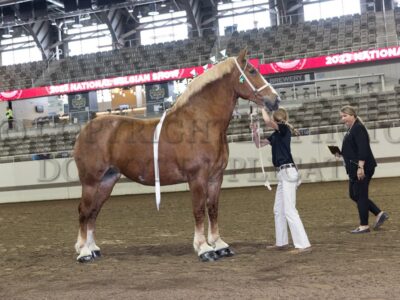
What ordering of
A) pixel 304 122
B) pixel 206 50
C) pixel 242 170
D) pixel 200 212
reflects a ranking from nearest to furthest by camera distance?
pixel 200 212, pixel 242 170, pixel 304 122, pixel 206 50

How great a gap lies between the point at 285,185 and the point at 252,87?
48.7 inches

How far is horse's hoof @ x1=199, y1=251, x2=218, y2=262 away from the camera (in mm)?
5230

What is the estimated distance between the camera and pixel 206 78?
5.70 metres

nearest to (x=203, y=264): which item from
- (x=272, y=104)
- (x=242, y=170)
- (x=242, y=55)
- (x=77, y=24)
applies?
(x=272, y=104)

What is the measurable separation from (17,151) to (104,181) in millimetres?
20245

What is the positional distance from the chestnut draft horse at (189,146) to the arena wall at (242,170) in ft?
38.4

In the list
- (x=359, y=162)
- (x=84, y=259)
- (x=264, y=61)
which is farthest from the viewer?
(x=264, y=61)

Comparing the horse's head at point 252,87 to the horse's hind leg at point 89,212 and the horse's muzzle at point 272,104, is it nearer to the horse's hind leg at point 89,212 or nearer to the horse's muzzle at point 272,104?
the horse's muzzle at point 272,104

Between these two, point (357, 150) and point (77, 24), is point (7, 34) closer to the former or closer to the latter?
point (77, 24)

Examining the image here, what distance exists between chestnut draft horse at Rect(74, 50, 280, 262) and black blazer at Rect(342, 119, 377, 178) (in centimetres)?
179

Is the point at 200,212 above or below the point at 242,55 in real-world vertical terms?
below

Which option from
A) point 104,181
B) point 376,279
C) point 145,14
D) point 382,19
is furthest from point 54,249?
point 145,14

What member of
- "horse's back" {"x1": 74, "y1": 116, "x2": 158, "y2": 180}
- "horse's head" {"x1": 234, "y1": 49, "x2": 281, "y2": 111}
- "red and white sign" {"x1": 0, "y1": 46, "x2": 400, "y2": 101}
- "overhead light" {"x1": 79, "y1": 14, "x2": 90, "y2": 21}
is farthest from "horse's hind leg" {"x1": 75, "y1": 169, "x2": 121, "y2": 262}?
"overhead light" {"x1": 79, "y1": 14, "x2": 90, "y2": 21}

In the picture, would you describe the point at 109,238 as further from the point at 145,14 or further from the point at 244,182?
the point at 145,14
